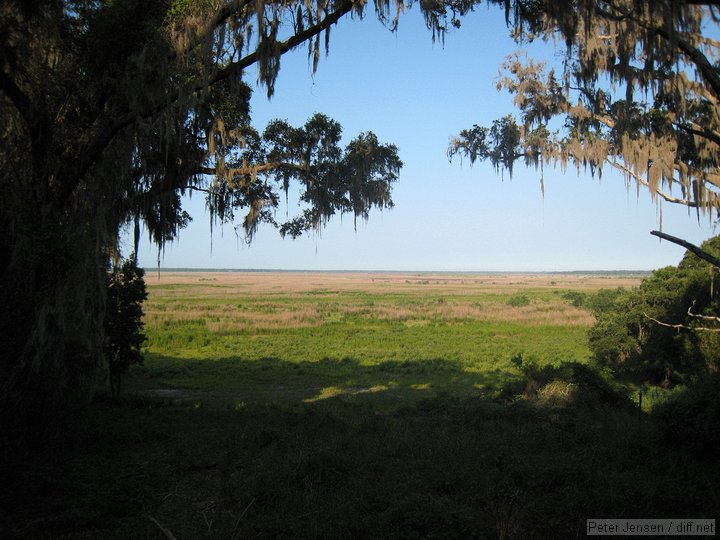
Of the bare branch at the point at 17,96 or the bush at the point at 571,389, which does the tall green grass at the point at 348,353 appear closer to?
the bush at the point at 571,389

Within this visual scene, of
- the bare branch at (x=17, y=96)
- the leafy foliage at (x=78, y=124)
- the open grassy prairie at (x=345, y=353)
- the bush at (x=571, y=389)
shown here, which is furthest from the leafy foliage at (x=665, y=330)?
the bare branch at (x=17, y=96)

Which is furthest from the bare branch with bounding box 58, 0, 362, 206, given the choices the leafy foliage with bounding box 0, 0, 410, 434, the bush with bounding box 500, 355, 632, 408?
the bush with bounding box 500, 355, 632, 408

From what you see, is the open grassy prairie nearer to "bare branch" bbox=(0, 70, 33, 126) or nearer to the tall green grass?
the tall green grass

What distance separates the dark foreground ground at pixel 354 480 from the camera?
16.0 ft

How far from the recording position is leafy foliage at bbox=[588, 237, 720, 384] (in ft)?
46.5

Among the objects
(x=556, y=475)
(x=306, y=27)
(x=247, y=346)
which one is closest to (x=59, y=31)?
(x=306, y=27)

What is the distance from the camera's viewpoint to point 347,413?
35.6ft

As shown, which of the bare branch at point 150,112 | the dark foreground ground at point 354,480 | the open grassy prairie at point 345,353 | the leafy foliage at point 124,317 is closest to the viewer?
the dark foreground ground at point 354,480

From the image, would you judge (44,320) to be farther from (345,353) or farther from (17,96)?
(345,353)

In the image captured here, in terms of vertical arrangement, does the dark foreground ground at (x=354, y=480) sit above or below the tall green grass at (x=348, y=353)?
above

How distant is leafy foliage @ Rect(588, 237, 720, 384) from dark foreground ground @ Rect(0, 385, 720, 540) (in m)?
7.09

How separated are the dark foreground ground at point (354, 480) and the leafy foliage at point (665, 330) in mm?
7094

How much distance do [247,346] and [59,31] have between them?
20074 mm

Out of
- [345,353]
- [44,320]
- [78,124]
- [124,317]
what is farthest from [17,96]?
[345,353]
